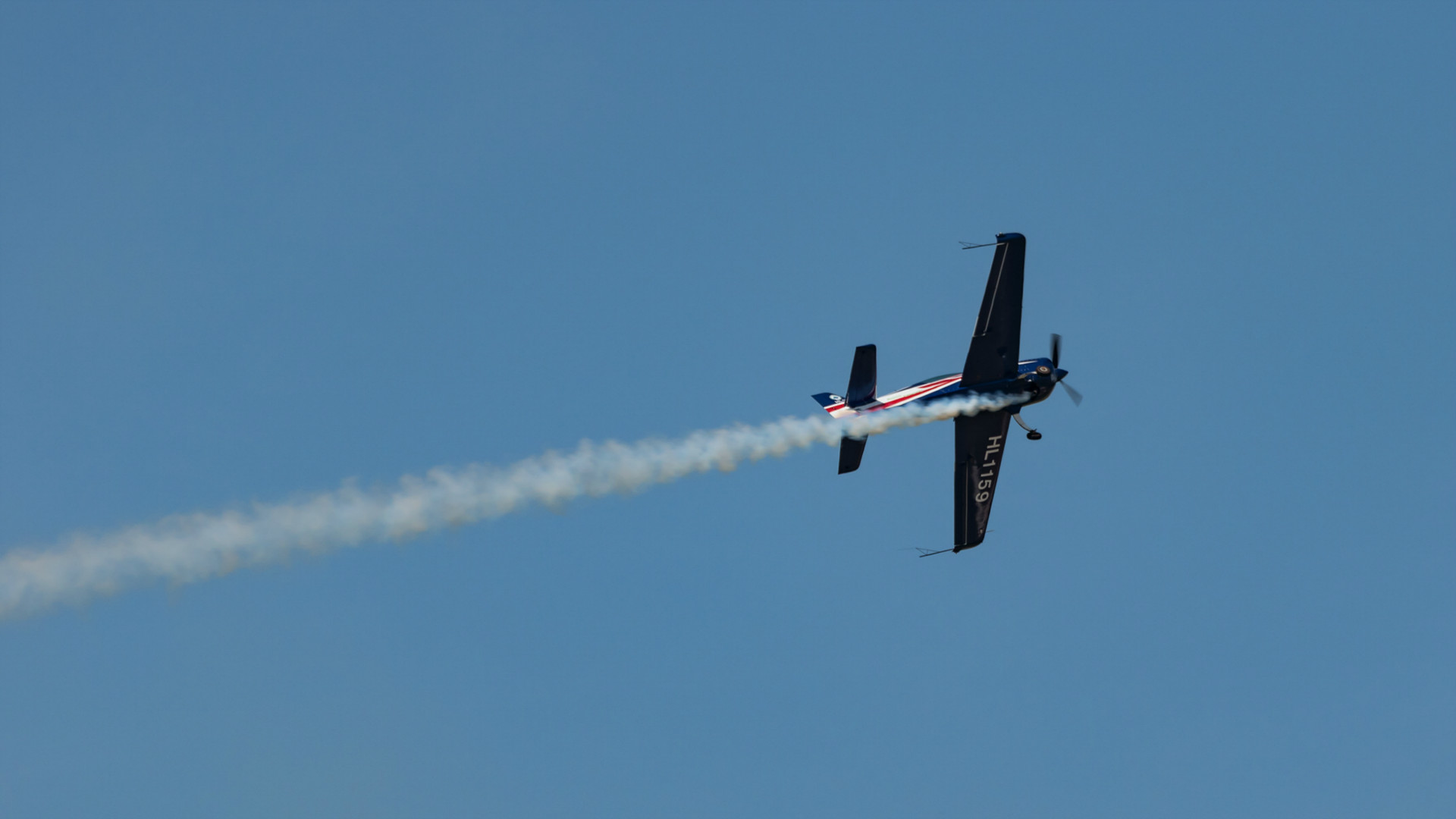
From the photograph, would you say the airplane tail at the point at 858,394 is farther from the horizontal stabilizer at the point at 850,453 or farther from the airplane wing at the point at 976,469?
the airplane wing at the point at 976,469

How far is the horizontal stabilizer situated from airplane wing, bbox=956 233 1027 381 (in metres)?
3.46

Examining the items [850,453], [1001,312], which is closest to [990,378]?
[1001,312]

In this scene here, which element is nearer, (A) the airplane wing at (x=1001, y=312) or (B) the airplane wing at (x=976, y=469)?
(A) the airplane wing at (x=1001, y=312)

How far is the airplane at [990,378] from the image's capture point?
3756 centimetres

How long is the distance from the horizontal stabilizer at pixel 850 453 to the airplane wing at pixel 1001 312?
346 centimetres

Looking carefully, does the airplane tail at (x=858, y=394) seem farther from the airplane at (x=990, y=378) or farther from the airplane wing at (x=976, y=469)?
the airplane wing at (x=976, y=469)

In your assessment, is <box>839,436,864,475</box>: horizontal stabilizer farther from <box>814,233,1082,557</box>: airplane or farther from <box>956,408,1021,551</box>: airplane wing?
<box>956,408,1021,551</box>: airplane wing

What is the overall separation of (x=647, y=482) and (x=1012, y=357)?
9.96m

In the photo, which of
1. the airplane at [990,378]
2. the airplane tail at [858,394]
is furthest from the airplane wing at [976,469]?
the airplane tail at [858,394]

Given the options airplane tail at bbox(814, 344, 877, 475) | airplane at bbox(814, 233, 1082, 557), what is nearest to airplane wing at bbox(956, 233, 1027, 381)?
airplane at bbox(814, 233, 1082, 557)

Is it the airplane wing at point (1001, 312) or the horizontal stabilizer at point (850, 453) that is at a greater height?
the airplane wing at point (1001, 312)

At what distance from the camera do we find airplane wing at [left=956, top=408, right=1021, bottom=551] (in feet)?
129

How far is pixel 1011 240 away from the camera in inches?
1487

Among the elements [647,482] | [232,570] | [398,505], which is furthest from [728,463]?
[232,570]
